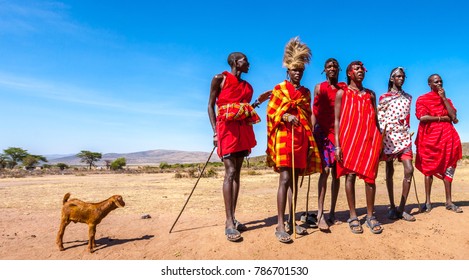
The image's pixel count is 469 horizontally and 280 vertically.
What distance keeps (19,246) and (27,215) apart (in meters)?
2.92

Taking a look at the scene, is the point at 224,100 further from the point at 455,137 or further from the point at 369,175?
the point at 455,137

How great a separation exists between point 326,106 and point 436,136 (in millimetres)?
2498

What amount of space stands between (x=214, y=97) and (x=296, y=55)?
4.27 feet

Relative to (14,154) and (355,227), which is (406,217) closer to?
(355,227)

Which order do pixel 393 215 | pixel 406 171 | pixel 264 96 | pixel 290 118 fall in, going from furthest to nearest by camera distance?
pixel 406 171 < pixel 393 215 < pixel 264 96 < pixel 290 118

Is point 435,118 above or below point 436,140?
above

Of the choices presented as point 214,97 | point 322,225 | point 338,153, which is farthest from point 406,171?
point 214,97

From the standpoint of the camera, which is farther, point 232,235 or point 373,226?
point 373,226

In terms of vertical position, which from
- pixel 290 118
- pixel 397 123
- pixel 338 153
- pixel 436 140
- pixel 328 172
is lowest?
pixel 328 172

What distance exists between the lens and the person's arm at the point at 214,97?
4953 millimetres

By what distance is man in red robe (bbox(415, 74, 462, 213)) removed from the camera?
20.4ft

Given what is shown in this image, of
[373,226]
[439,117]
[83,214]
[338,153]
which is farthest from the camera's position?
[439,117]

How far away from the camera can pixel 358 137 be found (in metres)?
4.98

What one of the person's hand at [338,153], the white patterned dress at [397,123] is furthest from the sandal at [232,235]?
the white patterned dress at [397,123]
